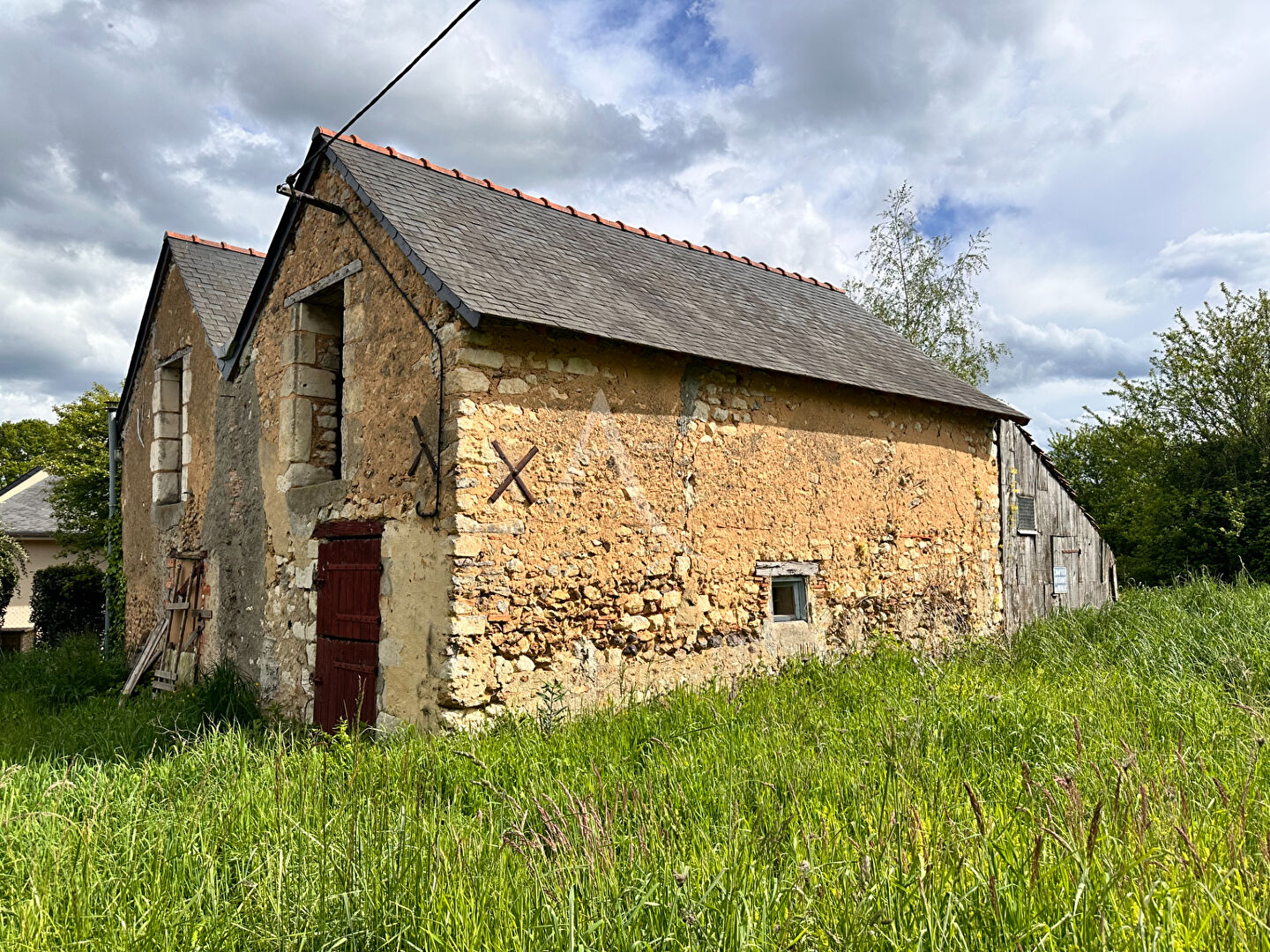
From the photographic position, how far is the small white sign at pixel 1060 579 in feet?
39.9

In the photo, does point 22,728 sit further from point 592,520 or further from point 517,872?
point 517,872

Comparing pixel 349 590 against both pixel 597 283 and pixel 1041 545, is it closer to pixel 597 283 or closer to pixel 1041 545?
pixel 597 283

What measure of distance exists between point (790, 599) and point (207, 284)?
851 cm

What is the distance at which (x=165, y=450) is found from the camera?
11141 mm

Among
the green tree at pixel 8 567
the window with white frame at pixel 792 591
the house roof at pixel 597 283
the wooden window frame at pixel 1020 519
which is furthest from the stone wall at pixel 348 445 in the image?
the green tree at pixel 8 567

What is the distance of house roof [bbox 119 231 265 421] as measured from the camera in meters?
10.6

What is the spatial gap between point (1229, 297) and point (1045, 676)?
15271 millimetres

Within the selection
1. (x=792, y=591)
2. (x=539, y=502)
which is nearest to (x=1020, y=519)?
(x=792, y=591)

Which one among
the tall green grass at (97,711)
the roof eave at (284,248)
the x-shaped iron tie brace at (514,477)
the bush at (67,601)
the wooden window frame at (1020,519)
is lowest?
the tall green grass at (97,711)

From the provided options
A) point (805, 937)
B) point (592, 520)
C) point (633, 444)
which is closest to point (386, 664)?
point (592, 520)

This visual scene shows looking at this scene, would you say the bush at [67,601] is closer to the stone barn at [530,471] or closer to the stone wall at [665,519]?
the stone barn at [530,471]

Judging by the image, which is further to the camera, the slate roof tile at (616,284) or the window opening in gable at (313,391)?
the window opening in gable at (313,391)

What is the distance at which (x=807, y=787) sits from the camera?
3.83 meters

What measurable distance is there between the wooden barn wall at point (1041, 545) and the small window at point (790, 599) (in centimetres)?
389
